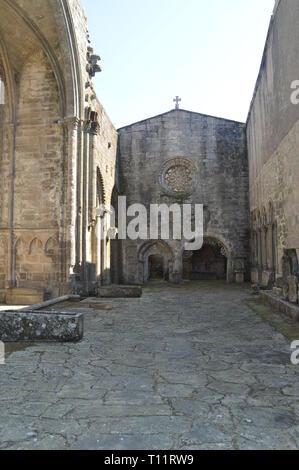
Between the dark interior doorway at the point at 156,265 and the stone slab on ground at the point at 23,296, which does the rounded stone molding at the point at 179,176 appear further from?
the stone slab on ground at the point at 23,296

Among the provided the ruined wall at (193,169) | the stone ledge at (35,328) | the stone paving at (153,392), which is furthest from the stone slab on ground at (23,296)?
the ruined wall at (193,169)

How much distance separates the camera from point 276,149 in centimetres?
1047

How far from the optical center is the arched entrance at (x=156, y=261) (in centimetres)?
1684

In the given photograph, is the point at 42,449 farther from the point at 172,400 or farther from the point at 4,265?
the point at 4,265

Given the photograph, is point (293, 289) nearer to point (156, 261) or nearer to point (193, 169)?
point (193, 169)

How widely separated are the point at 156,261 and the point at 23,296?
1252cm

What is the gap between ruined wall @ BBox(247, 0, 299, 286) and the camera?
8594mm

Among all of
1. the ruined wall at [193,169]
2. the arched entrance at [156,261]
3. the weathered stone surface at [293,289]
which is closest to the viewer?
the weathered stone surface at [293,289]

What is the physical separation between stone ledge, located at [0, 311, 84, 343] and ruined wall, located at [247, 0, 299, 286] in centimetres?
466

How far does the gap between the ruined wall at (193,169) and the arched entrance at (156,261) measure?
0.21 m

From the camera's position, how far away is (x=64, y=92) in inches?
407

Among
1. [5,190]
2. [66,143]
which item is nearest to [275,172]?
[66,143]

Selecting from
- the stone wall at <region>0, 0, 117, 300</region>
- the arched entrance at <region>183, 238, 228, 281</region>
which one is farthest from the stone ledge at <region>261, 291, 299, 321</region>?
the arched entrance at <region>183, 238, 228, 281</region>

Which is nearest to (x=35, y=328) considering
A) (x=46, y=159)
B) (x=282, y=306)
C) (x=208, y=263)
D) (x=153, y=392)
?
(x=153, y=392)
